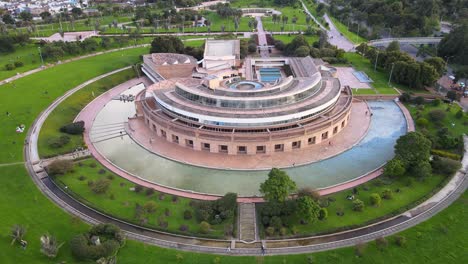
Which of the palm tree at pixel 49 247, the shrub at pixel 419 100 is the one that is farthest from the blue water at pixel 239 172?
the palm tree at pixel 49 247

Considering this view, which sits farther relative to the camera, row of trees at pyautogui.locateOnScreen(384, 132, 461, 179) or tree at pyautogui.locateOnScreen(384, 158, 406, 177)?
row of trees at pyautogui.locateOnScreen(384, 132, 461, 179)

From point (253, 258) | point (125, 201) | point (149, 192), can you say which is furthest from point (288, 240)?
point (125, 201)

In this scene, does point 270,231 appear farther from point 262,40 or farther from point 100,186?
point 262,40

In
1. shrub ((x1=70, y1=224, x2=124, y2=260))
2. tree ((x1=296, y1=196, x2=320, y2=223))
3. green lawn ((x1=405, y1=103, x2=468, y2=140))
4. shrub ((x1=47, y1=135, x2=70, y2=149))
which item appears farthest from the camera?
green lawn ((x1=405, y1=103, x2=468, y2=140))

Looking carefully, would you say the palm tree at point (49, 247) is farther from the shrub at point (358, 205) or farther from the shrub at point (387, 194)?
the shrub at point (387, 194)

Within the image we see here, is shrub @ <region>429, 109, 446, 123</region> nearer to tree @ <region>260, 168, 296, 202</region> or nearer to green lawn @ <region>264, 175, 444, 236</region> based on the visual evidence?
green lawn @ <region>264, 175, 444, 236</region>

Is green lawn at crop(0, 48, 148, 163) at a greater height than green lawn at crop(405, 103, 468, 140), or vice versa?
green lawn at crop(0, 48, 148, 163)

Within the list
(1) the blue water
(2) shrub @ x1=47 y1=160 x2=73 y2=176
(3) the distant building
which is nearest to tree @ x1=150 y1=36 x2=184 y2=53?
(3) the distant building

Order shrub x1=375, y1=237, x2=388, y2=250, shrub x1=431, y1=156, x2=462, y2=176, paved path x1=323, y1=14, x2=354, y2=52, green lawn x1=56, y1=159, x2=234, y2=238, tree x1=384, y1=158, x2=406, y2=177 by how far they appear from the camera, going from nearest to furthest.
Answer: shrub x1=375, y1=237, x2=388, y2=250 < green lawn x1=56, y1=159, x2=234, y2=238 < tree x1=384, y1=158, x2=406, y2=177 < shrub x1=431, y1=156, x2=462, y2=176 < paved path x1=323, y1=14, x2=354, y2=52
